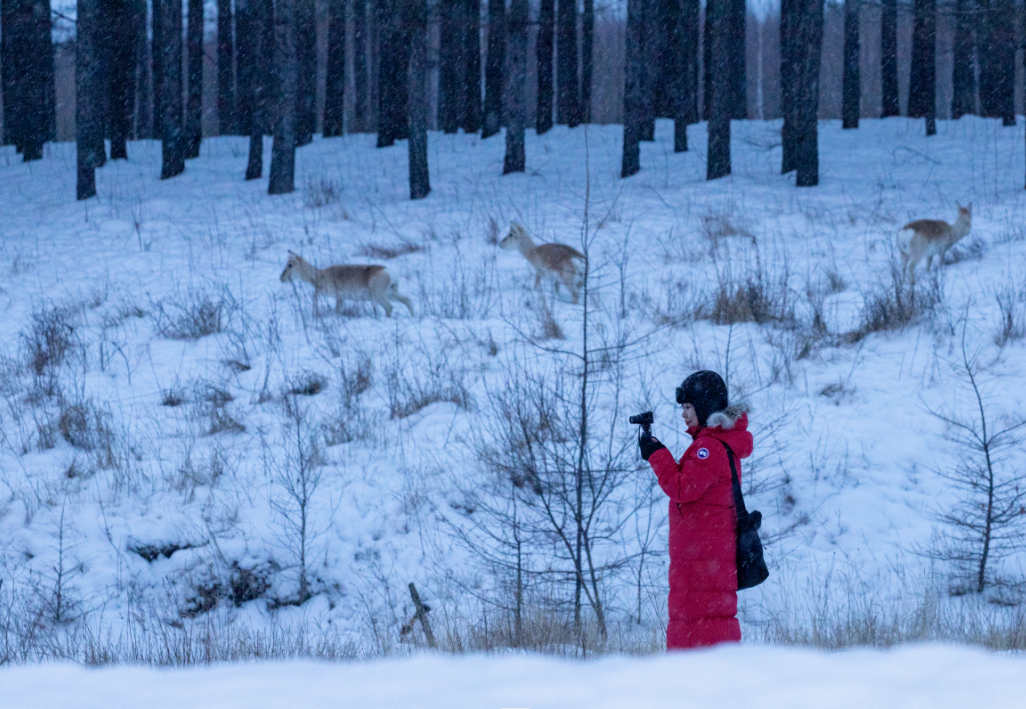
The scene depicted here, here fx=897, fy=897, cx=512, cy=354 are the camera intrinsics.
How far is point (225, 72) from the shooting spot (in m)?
31.0

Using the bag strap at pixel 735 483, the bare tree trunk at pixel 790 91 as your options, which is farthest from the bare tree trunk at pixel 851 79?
the bag strap at pixel 735 483

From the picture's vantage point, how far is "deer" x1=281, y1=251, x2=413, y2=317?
12.0 metres

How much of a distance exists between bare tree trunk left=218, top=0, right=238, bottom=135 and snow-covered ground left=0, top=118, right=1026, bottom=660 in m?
15.4

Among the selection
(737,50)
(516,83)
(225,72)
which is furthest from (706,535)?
(225,72)

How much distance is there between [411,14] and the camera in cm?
1750

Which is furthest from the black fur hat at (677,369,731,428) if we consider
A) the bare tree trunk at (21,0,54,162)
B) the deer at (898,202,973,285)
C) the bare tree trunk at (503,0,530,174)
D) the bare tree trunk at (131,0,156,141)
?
the bare tree trunk at (131,0,156,141)

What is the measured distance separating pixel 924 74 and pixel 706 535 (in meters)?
26.4

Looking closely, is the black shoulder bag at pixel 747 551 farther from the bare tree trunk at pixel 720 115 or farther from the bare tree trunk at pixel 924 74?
the bare tree trunk at pixel 924 74

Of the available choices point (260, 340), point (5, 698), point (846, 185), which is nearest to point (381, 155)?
point (846, 185)

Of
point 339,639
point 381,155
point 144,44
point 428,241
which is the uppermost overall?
point 144,44

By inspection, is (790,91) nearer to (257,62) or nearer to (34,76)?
(257,62)

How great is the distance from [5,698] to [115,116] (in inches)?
954

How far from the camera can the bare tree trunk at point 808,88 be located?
1753cm

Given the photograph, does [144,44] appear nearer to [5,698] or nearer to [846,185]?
[846,185]
